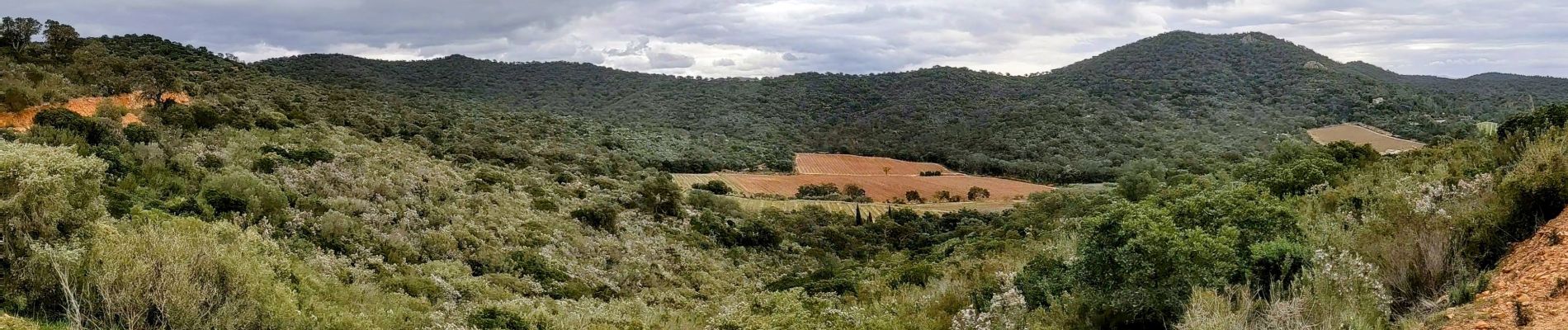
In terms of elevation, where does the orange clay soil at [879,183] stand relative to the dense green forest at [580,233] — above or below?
below

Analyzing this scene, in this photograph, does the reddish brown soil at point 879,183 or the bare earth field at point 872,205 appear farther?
the reddish brown soil at point 879,183

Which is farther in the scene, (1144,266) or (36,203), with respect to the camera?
(1144,266)

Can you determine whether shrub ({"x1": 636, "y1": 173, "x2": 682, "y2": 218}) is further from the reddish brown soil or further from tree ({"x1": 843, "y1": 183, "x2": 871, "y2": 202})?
tree ({"x1": 843, "y1": 183, "x2": 871, "y2": 202})

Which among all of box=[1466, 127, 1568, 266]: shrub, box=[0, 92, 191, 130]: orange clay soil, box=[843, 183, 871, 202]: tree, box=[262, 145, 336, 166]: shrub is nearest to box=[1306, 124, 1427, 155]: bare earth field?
box=[843, 183, 871, 202]: tree

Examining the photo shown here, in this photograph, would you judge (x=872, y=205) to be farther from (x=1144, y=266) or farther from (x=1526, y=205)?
(x=1526, y=205)

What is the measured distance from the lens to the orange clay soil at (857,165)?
67.1 metres

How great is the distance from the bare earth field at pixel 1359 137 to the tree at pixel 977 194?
2567 cm

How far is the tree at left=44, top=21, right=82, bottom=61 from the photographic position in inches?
1134

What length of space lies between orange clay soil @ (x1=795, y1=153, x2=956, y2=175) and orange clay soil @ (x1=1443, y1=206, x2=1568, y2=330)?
58106 millimetres

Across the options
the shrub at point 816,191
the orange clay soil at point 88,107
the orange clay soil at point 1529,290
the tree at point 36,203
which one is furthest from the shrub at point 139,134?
the shrub at point 816,191

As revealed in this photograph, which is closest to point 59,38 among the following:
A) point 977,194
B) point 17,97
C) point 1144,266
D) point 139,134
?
point 17,97

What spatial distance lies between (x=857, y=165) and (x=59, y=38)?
56.8 m

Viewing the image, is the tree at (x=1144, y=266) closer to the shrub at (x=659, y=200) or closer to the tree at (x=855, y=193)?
the shrub at (x=659, y=200)

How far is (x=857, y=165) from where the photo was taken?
71125 mm
